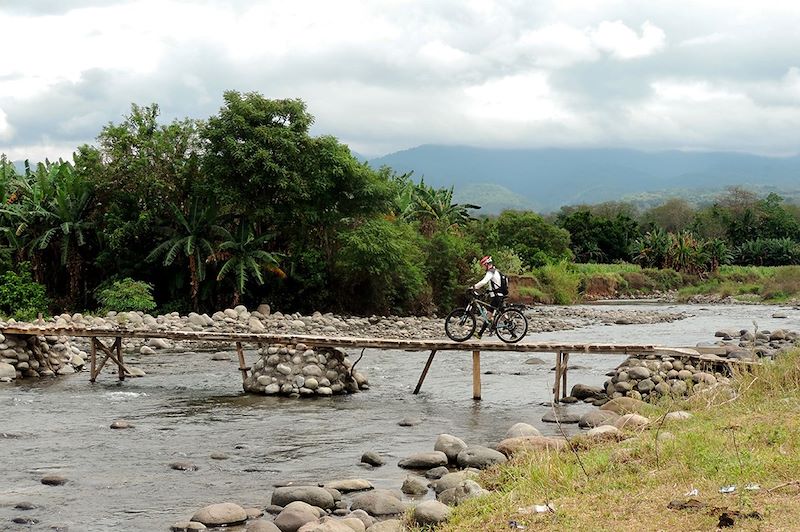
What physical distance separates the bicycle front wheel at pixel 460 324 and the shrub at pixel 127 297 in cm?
1542

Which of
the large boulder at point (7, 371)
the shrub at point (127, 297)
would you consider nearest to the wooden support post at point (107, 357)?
the large boulder at point (7, 371)

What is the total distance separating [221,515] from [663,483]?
3.99 meters

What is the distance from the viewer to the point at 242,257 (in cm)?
3162

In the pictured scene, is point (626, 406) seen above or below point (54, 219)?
below

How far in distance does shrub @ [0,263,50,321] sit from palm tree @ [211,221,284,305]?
614 centimetres

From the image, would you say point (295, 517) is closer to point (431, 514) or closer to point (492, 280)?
point (431, 514)

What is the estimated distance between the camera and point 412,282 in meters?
34.6

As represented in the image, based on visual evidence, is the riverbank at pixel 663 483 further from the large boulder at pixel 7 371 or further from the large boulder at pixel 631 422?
the large boulder at pixel 7 371

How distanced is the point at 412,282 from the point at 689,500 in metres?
28.3

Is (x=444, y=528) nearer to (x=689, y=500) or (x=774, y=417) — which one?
(x=689, y=500)

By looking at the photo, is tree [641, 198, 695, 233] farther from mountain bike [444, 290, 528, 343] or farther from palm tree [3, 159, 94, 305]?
mountain bike [444, 290, 528, 343]

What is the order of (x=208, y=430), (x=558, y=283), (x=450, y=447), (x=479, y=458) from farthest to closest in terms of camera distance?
(x=558, y=283) → (x=208, y=430) → (x=450, y=447) → (x=479, y=458)

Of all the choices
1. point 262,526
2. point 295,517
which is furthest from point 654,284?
point 262,526

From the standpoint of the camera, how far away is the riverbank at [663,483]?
6113 millimetres
